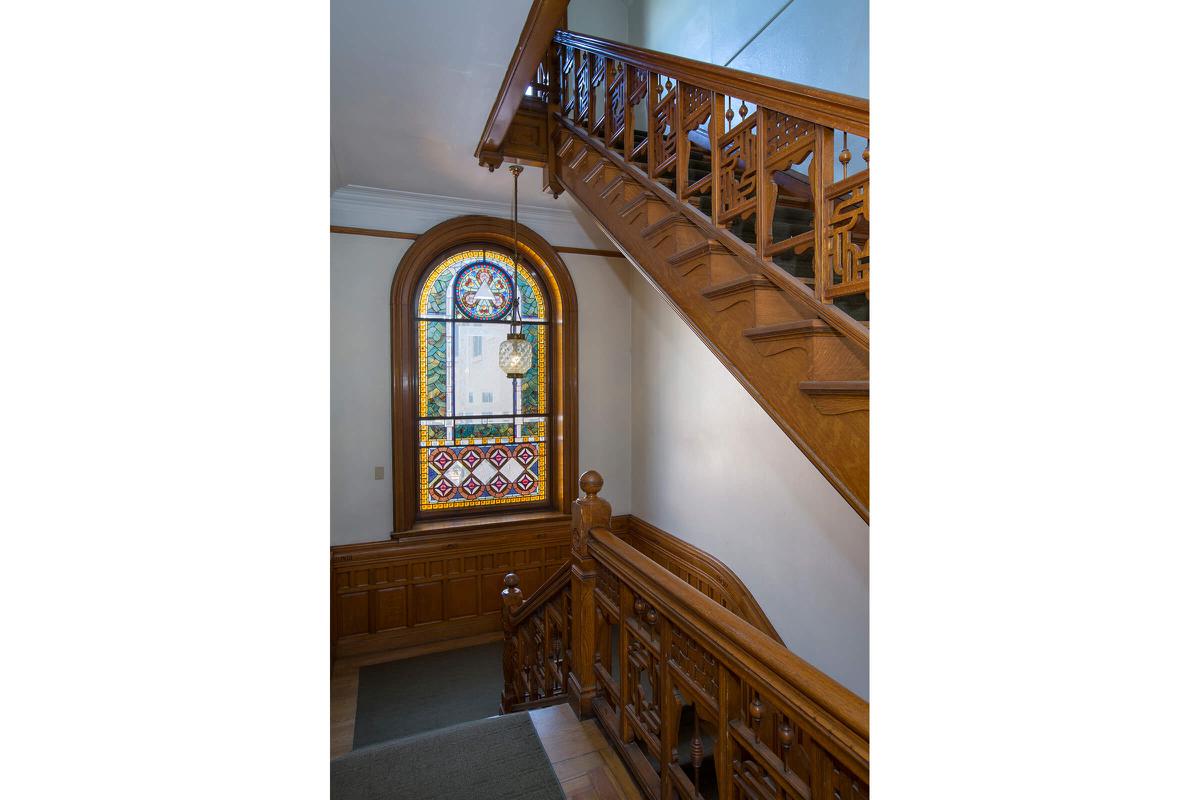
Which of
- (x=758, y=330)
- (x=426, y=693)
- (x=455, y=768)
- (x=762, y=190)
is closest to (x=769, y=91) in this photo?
(x=762, y=190)

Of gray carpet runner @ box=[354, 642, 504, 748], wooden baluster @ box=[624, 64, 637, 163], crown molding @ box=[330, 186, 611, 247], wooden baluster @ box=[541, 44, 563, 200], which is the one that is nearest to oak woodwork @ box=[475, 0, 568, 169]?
wooden baluster @ box=[541, 44, 563, 200]

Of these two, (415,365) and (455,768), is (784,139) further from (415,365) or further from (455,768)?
(415,365)

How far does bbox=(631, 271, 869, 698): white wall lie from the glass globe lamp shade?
109cm

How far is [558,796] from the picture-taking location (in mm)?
1847

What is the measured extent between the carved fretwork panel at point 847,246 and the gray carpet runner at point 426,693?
129 inches

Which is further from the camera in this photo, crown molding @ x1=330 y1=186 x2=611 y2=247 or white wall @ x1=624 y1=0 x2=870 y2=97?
crown molding @ x1=330 y1=186 x2=611 y2=247

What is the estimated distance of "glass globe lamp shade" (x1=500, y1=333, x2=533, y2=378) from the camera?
418cm

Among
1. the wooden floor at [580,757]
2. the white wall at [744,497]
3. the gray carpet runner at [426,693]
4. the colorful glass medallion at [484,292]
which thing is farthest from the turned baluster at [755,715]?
the colorful glass medallion at [484,292]

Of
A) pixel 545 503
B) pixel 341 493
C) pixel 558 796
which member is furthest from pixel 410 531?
pixel 558 796

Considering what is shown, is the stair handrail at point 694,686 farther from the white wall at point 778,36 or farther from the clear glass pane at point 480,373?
the clear glass pane at point 480,373

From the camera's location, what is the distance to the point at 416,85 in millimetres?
2713

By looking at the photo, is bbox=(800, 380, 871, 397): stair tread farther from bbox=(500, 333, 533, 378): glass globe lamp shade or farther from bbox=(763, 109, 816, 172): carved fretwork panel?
bbox=(500, 333, 533, 378): glass globe lamp shade
